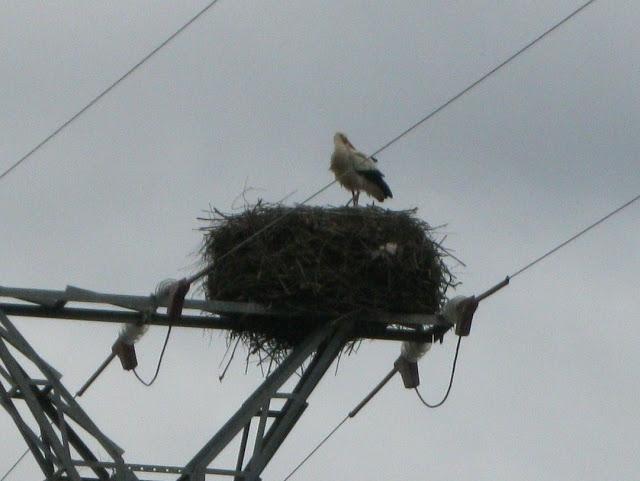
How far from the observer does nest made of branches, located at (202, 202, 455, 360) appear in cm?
1031

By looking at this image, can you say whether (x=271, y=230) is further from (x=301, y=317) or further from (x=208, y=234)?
(x=301, y=317)

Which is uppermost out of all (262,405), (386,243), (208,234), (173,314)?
(208,234)

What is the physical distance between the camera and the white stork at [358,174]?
1561 cm

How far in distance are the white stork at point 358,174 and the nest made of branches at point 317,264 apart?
3199 mm

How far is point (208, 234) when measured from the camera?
40.6 feet

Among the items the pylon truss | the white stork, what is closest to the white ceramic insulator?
the pylon truss

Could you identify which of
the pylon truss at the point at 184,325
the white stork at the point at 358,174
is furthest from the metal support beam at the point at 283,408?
the white stork at the point at 358,174

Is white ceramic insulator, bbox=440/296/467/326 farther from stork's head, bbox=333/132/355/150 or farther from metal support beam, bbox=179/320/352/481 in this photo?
stork's head, bbox=333/132/355/150

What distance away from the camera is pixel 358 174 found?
15672 millimetres

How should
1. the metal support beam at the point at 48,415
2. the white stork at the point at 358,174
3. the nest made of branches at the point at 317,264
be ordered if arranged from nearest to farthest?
1. the metal support beam at the point at 48,415
2. the nest made of branches at the point at 317,264
3. the white stork at the point at 358,174

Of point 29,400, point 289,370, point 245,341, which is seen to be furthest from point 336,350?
point 29,400

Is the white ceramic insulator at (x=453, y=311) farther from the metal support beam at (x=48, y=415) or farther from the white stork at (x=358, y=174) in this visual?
the white stork at (x=358, y=174)

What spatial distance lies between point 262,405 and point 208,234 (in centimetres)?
342

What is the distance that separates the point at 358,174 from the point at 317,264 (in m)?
4.65
